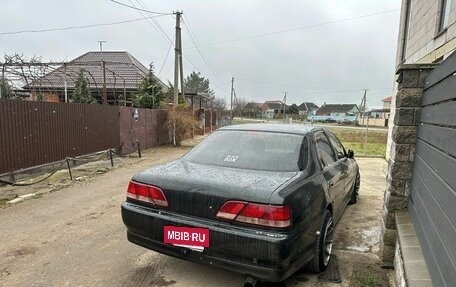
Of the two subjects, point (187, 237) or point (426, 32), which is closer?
point (187, 237)

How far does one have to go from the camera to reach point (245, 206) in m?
2.61

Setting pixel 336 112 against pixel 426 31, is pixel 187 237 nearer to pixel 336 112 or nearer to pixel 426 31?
pixel 426 31

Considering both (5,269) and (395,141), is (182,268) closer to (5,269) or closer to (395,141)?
(5,269)

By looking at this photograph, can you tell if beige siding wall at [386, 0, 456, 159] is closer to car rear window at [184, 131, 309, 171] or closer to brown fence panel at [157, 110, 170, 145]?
car rear window at [184, 131, 309, 171]

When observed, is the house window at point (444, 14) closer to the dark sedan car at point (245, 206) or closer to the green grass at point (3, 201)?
the dark sedan car at point (245, 206)

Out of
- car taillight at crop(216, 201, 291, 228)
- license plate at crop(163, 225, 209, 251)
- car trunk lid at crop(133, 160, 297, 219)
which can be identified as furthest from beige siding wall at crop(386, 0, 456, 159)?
license plate at crop(163, 225, 209, 251)

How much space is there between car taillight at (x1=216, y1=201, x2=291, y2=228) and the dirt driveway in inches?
34.3

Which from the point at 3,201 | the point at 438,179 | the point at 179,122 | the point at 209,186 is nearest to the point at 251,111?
the point at 179,122

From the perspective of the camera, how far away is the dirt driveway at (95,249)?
10.5ft

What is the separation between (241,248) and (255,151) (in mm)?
1259

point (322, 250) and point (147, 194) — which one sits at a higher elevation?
point (147, 194)

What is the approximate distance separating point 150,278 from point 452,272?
2.57 meters

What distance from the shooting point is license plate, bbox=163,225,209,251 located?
2729mm

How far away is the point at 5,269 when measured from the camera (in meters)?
3.38
